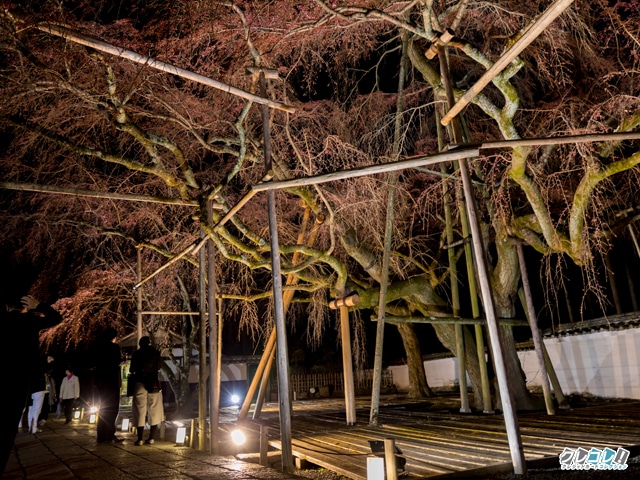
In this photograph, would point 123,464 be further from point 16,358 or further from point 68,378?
point 68,378

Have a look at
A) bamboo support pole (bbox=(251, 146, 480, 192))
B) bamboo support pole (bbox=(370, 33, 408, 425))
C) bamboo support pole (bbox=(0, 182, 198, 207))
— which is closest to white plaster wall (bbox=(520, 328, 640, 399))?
bamboo support pole (bbox=(370, 33, 408, 425))

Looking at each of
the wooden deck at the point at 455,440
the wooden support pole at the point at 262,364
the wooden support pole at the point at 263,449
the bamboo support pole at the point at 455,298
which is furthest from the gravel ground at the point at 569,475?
the bamboo support pole at the point at 455,298

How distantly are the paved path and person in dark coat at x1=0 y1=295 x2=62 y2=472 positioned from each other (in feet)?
7.36

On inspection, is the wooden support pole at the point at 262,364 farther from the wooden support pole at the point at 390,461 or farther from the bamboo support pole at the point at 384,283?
the wooden support pole at the point at 390,461

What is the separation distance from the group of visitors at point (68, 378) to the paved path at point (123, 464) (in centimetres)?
46

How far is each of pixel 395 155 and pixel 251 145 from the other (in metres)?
2.70

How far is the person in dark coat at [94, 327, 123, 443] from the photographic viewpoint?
7.57m

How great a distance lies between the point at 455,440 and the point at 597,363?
920 cm

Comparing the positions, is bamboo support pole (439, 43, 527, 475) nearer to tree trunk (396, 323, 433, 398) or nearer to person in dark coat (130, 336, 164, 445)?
person in dark coat (130, 336, 164, 445)

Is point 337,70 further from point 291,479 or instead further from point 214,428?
point 291,479

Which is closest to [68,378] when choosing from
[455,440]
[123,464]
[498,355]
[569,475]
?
[123,464]

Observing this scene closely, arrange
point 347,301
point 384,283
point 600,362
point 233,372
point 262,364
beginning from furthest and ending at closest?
1. point 233,372
2. point 600,362
3. point 262,364
4. point 347,301
5. point 384,283

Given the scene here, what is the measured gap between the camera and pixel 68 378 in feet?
42.8

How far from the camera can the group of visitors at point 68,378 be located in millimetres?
2504
